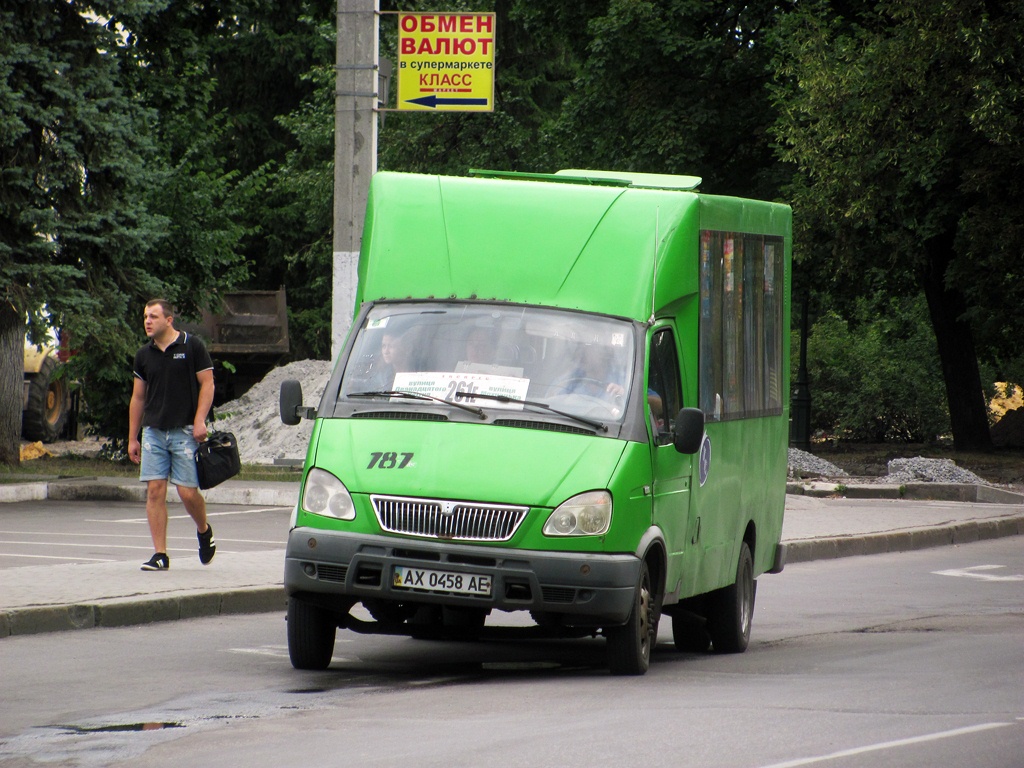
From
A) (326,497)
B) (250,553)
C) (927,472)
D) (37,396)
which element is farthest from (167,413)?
(37,396)

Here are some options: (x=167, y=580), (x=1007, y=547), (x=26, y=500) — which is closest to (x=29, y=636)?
(x=167, y=580)

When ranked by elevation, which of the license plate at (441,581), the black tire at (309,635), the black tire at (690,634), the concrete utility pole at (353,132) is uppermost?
the concrete utility pole at (353,132)

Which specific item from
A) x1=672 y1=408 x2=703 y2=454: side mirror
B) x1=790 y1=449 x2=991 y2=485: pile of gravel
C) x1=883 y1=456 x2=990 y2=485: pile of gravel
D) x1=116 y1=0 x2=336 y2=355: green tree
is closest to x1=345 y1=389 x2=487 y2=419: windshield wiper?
x1=672 y1=408 x2=703 y2=454: side mirror

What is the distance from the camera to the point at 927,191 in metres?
29.1

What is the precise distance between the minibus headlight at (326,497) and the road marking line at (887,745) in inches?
117

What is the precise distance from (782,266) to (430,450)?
168 inches

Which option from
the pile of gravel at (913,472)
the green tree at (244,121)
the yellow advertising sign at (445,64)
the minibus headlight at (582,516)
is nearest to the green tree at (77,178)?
the green tree at (244,121)

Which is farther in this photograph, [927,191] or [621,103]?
[621,103]

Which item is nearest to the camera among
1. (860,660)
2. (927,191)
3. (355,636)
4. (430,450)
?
(430,450)

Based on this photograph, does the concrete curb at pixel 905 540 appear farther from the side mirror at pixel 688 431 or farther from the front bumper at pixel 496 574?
the front bumper at pixel 496 574

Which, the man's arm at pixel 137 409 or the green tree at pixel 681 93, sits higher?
the green tree at pixel 681 93

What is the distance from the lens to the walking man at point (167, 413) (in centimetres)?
1209

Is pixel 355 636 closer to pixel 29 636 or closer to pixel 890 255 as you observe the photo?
pixel 29 636

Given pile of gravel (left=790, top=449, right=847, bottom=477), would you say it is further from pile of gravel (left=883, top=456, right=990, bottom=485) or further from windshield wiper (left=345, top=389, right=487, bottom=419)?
windshield wiper (left=345, top=389, right=487, bottom=419)
